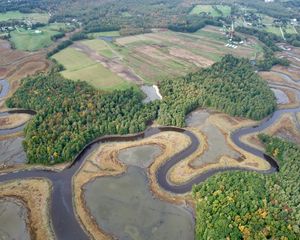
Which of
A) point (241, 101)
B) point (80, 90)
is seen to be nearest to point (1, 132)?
point (80, 90)

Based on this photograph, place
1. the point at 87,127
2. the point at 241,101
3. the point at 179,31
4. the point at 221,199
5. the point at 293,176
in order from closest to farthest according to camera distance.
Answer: the point at 221,199
the point at 293,176
the point at 87,127
the point at 241,101
the point at 179,31

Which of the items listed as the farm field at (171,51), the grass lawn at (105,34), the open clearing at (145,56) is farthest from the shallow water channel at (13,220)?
the grass lawn at (105,34)

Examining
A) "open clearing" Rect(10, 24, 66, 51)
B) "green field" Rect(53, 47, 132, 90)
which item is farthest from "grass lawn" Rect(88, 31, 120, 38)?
"green field" Rect(53, 47, 132, 90)

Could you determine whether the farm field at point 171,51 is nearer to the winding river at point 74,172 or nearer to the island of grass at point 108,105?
the island of grass at point 108,105

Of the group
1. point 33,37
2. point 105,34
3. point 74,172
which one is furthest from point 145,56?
point 74,172

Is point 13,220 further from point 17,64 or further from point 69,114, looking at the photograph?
point 17,64

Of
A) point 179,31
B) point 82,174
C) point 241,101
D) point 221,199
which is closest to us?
point 221,199

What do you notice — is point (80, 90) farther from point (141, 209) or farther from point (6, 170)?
point (141, 209)
